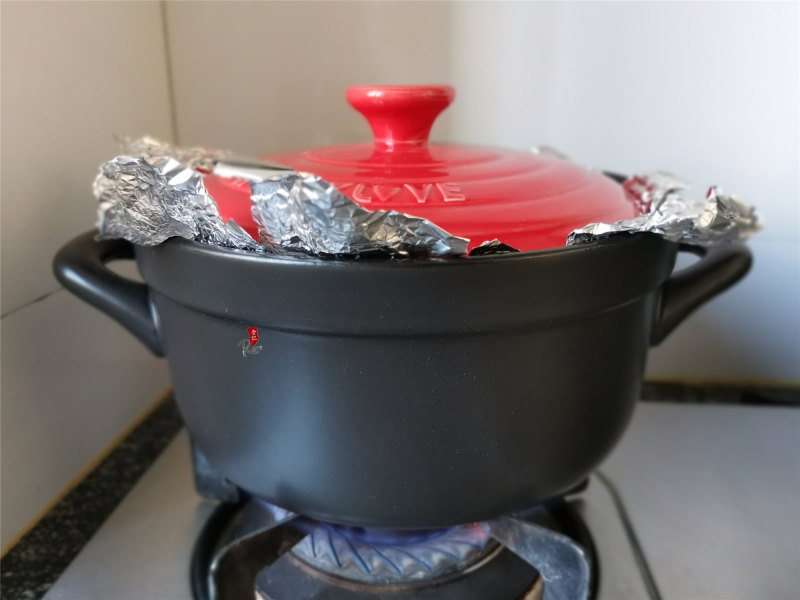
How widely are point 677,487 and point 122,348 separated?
0.53 meters

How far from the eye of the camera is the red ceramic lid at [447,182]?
0.36 m

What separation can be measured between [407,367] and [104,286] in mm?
221

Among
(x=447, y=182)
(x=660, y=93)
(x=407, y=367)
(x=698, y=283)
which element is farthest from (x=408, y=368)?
(x=660, y=93)

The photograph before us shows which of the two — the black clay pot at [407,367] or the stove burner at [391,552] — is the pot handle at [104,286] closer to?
the black clay pot at [407,367]

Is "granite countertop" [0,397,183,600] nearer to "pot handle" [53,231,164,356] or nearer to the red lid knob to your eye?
"pot handle" [53,231,164,356]

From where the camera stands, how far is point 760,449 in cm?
65

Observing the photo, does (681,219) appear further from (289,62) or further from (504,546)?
(289,62)

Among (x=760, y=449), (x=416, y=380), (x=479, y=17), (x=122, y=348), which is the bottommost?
(x=760, y=449)

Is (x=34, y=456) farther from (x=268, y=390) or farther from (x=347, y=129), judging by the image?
(x=347, y=129)

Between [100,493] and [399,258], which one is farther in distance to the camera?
[100,493]

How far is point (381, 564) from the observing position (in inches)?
17.4

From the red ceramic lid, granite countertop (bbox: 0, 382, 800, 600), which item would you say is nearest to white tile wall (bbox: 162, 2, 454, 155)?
the red ceramic lid

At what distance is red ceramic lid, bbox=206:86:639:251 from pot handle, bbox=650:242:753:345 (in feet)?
0.20

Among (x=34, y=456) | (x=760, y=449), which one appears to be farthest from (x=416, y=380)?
(x=760, y=449)
